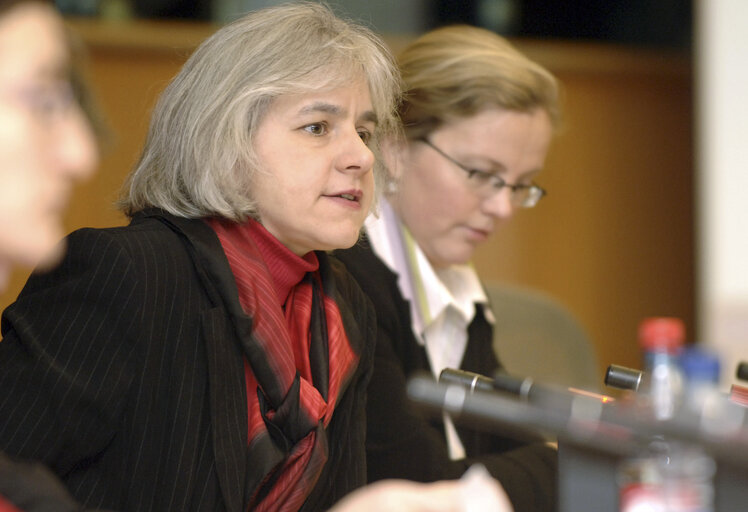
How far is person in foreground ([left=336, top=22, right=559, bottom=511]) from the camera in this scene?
179 cm

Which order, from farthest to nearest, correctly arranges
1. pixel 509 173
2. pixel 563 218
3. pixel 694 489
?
1. pixel 563 218
2. pixel 509 173
3. pixel 694 489

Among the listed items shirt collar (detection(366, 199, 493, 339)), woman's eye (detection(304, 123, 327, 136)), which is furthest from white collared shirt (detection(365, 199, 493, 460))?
woman's eye (detection(304, 123, 327, 136))

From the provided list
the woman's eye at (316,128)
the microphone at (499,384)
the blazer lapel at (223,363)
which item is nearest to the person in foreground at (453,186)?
the woman's eye at (316,128)

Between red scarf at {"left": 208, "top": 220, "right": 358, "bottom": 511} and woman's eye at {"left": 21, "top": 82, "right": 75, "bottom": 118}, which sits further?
red scarf at {"left": 208, "top": 220, "right": 358, "bottom": 511}

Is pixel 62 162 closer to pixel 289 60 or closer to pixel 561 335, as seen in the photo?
pixel 289 60

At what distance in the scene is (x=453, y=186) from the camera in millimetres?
1861

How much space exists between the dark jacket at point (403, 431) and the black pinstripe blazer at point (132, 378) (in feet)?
1.09

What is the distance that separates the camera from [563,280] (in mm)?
3568

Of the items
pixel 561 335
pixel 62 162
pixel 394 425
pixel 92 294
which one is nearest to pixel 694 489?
pixel 62 162

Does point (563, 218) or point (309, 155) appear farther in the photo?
point (563, 218)

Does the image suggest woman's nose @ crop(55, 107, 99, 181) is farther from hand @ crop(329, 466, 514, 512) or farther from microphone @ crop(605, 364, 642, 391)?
microphone @ crop(605, 364, 642, 391)

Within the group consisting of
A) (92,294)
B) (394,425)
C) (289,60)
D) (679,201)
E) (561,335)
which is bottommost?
(679,201)

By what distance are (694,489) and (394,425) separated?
889mm

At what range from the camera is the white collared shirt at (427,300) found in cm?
178
